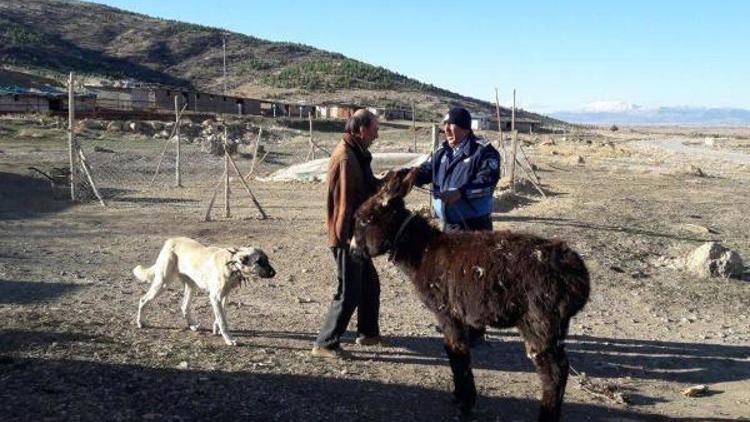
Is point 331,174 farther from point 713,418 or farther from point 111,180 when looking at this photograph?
point 111,180

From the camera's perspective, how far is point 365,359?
7.42 metres

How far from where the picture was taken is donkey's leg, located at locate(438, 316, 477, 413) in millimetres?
6078

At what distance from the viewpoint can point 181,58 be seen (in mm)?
131000

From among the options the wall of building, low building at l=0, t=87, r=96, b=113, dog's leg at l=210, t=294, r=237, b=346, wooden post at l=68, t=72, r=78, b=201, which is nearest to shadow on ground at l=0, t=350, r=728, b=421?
dog's leg at l=210, t=294, r=237, b=346

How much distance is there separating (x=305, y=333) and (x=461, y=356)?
2766mm

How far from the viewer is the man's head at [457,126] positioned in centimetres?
714

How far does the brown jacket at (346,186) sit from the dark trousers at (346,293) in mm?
218

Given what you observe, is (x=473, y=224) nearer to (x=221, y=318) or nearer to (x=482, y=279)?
(x=482, y=279)

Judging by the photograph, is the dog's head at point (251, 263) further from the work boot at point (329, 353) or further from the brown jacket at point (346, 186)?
the work boot at point (329, 353)

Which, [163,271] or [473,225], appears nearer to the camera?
[473,225]

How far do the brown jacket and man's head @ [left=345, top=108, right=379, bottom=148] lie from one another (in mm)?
70

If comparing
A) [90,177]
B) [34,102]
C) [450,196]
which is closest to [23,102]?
[34,102]

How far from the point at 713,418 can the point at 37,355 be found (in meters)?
5.98

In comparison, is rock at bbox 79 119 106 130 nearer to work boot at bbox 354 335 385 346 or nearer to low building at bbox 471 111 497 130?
work boot at bbox 354 335 385 346
